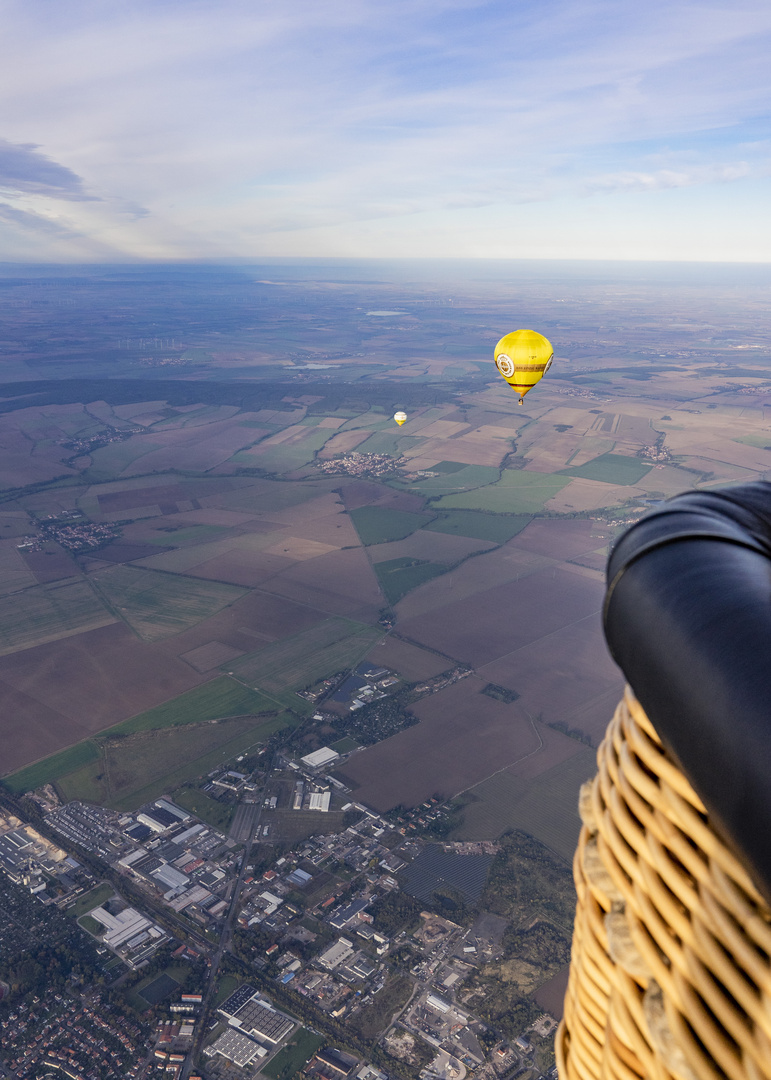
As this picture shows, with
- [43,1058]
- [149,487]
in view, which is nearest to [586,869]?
[43,1058]

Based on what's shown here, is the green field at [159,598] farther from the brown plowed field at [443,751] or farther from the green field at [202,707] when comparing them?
the brown plowed field at [443,751]

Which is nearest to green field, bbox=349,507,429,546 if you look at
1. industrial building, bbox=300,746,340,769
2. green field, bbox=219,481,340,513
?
green field, bbox=219,481,340,513

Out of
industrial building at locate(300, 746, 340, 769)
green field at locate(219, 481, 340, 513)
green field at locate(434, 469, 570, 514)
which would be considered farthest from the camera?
green field at locate(219, 481, 340, 513)

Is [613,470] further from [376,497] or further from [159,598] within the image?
[159,598]

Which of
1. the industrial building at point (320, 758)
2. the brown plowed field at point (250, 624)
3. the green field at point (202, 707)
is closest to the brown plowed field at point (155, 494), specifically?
the brown plowed field at point (250, 624)

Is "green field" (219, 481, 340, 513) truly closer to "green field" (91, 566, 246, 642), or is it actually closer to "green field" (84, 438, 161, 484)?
"green field" (91, 566, 246, 642)

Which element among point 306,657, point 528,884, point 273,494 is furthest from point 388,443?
point 528,884
